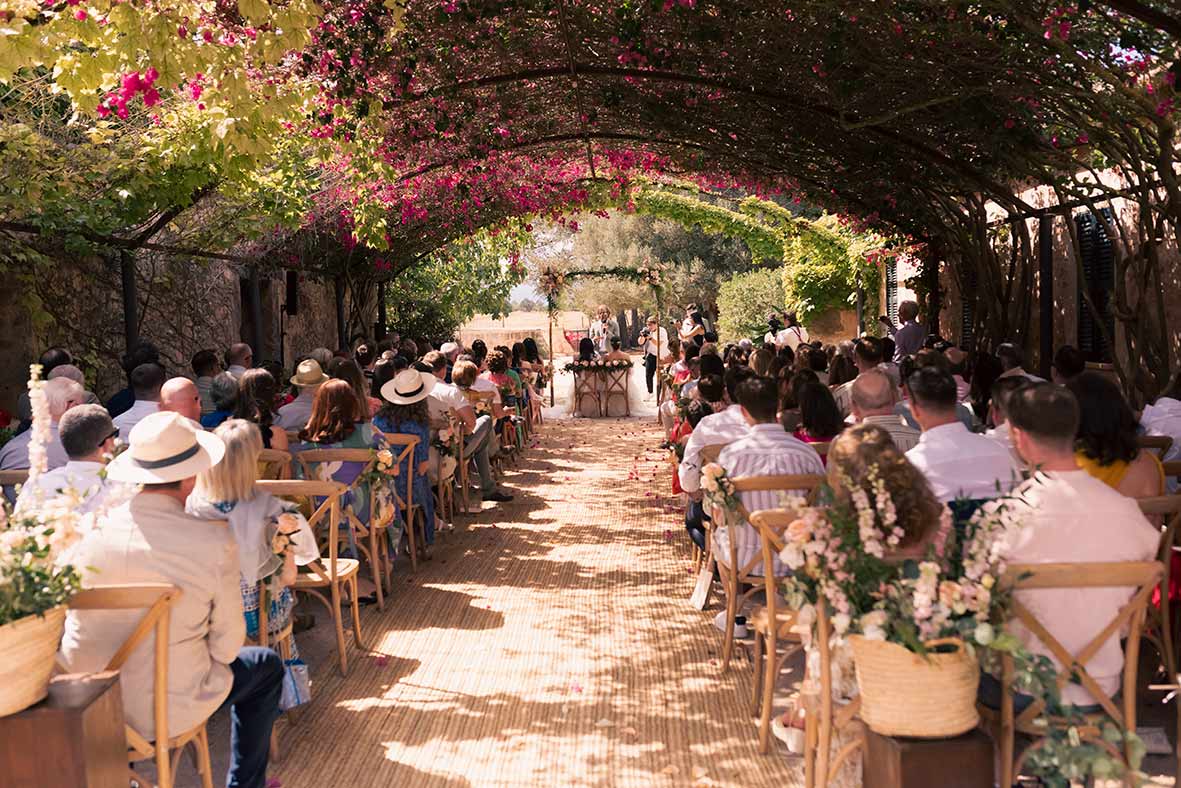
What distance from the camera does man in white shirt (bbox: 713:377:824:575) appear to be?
4.54m

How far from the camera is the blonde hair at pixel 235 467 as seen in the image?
3.86 m

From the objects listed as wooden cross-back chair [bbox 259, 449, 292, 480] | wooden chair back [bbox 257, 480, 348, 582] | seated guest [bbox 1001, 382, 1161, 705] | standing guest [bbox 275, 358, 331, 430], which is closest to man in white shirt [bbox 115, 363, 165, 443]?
standing guest [bbox 275, 358, 331, 430]

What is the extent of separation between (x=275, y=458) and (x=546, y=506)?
431cm

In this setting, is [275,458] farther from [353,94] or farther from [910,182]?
[910,182]

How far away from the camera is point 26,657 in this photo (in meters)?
2.53

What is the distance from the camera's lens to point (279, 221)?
29.9 feet

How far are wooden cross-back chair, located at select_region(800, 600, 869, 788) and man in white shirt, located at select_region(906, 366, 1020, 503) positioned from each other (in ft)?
3.02

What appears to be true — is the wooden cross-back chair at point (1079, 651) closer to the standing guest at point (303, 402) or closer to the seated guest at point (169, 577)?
the seated guest at point (169, 577)

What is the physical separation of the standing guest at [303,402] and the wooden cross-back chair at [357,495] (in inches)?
29.3

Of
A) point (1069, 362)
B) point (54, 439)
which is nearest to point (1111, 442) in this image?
point (1069, 362)

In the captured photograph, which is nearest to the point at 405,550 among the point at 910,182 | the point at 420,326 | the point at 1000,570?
the point at 1000,570


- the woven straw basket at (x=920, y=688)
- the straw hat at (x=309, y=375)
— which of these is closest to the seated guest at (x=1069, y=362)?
the woven straw basket at (x=920, y=688)

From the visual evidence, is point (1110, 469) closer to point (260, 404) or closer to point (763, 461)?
point (763, 461)

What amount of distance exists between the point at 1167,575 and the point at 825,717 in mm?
1272
